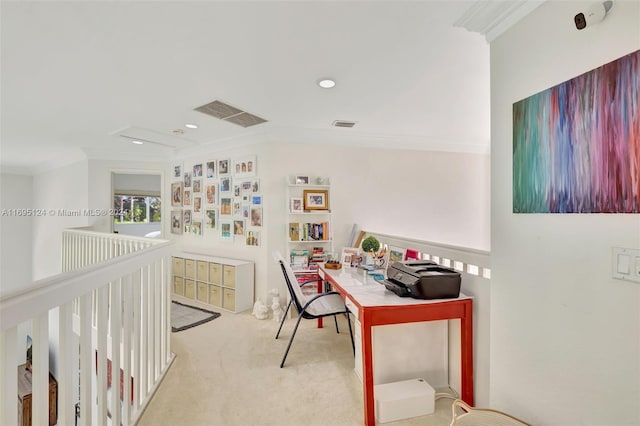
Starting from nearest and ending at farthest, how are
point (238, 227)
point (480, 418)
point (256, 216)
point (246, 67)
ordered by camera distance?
point (480, 418), point (246, 67), point (256, 216), point (238, 227)

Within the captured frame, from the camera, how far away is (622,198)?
3.30 ft

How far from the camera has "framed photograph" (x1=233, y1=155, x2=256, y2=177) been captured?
385cm

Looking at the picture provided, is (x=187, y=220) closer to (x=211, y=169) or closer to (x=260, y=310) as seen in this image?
(x=211, y=169)

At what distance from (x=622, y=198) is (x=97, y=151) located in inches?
237

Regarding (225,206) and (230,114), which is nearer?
(230,114)

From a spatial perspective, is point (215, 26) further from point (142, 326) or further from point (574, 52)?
point (142, 326)

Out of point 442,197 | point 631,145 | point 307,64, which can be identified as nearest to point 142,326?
point 307,64

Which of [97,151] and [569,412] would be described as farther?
[97,151]

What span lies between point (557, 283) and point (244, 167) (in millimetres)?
3483

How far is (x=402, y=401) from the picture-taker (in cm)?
→ 176

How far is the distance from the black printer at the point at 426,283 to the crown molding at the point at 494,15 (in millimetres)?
1328

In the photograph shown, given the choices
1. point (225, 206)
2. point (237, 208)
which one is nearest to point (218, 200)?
point (225, 206)

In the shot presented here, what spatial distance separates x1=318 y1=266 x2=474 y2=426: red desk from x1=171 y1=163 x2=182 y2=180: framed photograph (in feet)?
12.9

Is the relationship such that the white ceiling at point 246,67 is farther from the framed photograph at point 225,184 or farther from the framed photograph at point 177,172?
the framed photograph at point 177,172
